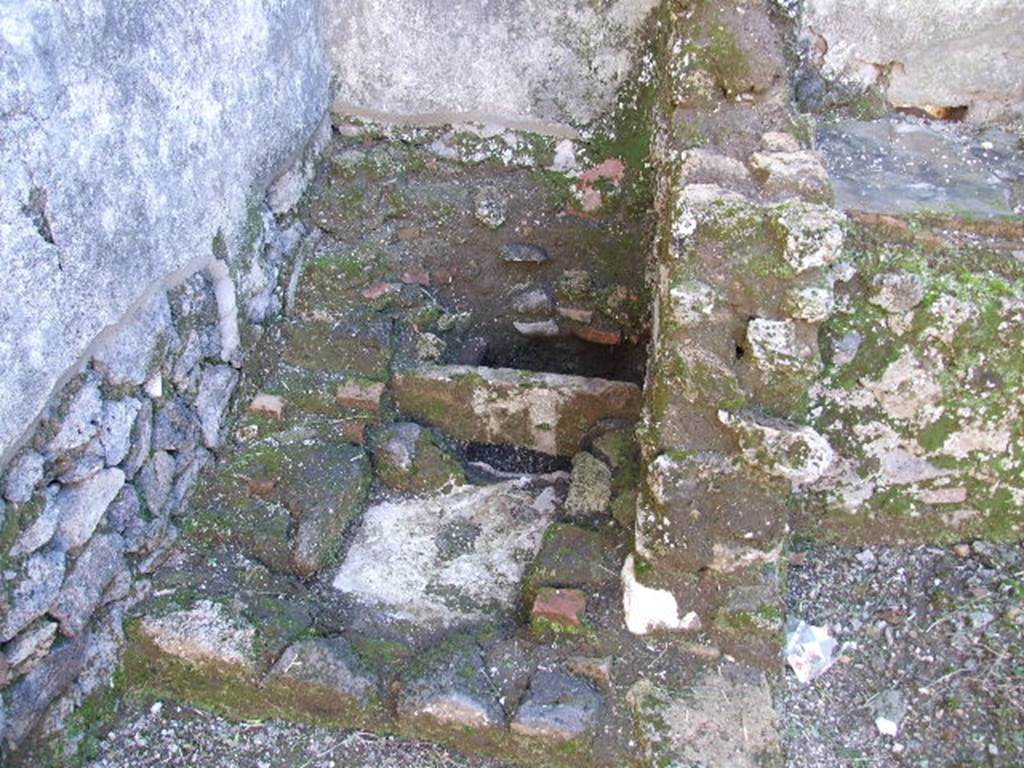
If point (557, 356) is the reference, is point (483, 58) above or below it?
above

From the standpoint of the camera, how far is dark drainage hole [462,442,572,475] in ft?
10.8

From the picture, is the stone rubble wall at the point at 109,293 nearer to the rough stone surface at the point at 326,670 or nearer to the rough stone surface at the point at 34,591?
the rough stone surface at the point at 34,591

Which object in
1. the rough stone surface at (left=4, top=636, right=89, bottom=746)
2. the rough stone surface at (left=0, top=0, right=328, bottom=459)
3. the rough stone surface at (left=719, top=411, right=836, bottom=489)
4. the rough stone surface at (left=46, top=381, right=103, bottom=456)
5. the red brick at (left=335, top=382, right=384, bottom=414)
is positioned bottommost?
the rough stone surface at (left=4, top=636, right=89, bottom=746)

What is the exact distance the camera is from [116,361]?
8.02 feet

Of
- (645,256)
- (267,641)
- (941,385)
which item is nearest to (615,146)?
(645,256)

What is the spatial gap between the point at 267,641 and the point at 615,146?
7.30ft

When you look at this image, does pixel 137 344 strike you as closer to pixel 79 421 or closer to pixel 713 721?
pixel 79 421

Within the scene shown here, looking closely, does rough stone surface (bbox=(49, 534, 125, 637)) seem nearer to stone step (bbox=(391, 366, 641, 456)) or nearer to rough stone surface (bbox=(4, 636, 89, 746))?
rough stone surface (bbox=(4, 636, 89, 746))

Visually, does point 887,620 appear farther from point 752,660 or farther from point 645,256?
point 645,256

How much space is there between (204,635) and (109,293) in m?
0.93

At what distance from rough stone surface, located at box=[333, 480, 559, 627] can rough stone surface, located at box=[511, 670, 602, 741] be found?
358 millimetres

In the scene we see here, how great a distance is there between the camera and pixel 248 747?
96.9 inches

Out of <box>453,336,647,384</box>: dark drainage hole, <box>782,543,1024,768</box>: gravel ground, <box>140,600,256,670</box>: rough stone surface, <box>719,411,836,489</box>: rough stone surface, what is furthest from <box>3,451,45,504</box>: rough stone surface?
<box>782,543,1024,768</box>: gravel ground

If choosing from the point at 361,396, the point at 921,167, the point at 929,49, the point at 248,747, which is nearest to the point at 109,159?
the point at 361,396
